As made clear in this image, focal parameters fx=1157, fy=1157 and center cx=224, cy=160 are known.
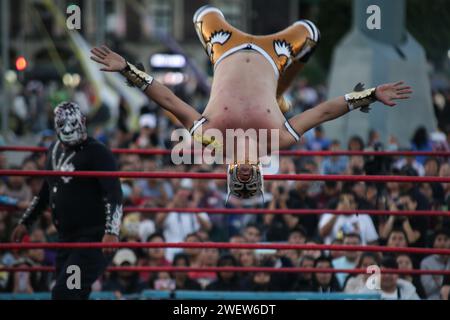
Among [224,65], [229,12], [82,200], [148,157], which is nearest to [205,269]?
[82,200]

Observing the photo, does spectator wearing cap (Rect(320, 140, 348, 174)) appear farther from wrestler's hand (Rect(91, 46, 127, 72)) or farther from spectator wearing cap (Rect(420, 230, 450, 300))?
wrestler's hand (Rect(91, 46, 127, 72))

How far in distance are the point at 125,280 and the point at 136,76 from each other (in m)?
3.40

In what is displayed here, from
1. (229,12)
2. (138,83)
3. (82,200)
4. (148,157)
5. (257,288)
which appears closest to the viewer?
(138,83)

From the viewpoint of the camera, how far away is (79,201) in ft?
33.2

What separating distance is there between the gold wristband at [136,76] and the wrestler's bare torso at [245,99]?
531mm

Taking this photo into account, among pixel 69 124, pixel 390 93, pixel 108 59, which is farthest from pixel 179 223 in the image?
pixel 390 93

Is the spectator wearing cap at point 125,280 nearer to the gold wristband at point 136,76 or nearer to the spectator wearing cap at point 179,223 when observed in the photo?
the spectator wearing cap at point 179,223

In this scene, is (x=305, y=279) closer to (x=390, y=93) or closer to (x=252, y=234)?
(x=252, y=234)

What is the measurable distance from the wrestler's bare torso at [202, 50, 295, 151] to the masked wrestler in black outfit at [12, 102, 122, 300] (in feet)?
4.07

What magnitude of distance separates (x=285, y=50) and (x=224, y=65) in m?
0.58

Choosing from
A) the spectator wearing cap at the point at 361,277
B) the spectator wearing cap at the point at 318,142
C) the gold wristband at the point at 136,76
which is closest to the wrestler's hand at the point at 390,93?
the gold wristband at the point at 136,76

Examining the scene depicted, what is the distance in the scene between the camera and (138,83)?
30.6 ft

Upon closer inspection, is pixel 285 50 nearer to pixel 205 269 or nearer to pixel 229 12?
pixel 205 269

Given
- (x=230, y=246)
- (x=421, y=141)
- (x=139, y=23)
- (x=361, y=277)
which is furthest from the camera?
(x=139, y=23)
